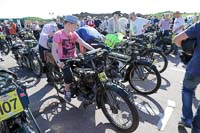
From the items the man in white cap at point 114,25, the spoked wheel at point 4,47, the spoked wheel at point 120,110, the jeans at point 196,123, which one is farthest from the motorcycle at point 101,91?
the spoked wheel at point 4,47

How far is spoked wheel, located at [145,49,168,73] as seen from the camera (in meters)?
6.51

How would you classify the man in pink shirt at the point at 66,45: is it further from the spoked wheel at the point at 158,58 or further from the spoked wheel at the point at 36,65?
the spoked wheel at the point at 158,58

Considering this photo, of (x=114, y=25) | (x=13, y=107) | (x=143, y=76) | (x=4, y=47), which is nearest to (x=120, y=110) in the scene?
(x=143, y=76)

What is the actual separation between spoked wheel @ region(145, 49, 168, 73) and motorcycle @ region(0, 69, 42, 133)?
460 cm

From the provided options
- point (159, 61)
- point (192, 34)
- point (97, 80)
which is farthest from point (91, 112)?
point (159, 61)

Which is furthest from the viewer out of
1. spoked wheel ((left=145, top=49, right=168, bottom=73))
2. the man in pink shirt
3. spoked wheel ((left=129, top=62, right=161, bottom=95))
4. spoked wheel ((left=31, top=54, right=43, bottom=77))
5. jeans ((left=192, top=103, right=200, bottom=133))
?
spoked wheel ((left=31, top=54, right=43, bottom=77))

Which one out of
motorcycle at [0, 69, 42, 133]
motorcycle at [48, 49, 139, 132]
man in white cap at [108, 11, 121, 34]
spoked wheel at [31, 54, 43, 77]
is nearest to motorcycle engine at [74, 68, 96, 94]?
motorcycle at [48, 49, 139, 132]

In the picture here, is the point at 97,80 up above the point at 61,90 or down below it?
above

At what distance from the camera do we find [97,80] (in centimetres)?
363

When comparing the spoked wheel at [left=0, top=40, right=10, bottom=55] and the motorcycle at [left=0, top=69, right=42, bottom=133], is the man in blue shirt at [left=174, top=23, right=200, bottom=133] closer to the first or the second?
the motorcycle at [left=0, top=69, right=42, bottom=133]

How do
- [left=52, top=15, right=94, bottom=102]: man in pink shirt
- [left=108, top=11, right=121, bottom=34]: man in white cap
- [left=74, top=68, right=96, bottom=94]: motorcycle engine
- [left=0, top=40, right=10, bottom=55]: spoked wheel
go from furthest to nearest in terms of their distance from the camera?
[left=0, top=40, right=10, bottom=55]: spoked wheel < [left=108, top=11, right=121, bottom=34]: man in white cap < [left=52, top=15, right=94, bottom=102]: man in pink shirt < [left=74, top=68, right=96, bottom=94]: motorcycle engine

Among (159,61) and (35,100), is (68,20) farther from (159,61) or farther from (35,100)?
(159,61)

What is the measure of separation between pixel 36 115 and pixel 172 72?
4657 mm

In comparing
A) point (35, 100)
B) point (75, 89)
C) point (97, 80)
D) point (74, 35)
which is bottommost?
point (35, 100)
